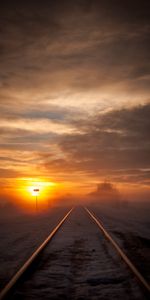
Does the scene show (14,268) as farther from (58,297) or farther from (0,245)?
(0,245)

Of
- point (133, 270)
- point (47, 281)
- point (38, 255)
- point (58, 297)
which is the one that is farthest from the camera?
point (38, 255)

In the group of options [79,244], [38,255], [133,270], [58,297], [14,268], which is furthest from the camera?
[79,244]

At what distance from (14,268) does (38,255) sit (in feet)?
5.37

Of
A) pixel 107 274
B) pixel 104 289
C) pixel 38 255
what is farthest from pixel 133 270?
pixel 38 255

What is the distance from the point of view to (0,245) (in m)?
12.5

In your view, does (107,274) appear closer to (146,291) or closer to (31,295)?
(146,291)

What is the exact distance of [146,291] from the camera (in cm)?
577

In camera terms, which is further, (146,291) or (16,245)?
(16,245)

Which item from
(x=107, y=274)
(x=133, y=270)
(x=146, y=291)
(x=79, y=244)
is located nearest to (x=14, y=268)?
(x=107, y=274)

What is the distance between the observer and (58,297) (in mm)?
5715

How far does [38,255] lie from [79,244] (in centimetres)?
286

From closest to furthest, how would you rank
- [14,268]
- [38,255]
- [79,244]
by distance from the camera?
[14,268], [38,255], [79,244]

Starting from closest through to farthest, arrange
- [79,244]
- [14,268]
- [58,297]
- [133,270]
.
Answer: [58,297] < [133,270] < [14,268] < [79,244]

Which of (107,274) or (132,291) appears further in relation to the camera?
(107,274)
